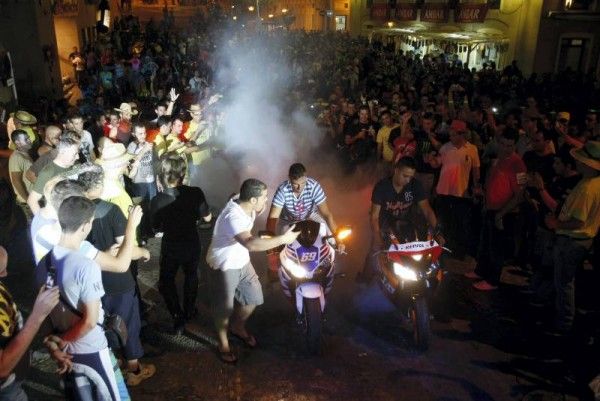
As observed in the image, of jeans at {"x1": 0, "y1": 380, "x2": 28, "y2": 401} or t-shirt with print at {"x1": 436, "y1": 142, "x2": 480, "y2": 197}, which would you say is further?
t-shirt with print at {"x1": 436, "y1": 142, "x2": 480, "y2": 197}

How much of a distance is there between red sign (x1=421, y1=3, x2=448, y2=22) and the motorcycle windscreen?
2670cm

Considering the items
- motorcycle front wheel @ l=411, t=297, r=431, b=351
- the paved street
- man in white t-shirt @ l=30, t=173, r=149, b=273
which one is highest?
man in white t-shirt @ l=30, t=173, r=149, b=273

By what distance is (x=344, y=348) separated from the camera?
16.9ft

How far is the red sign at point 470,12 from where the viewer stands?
82.6 feet

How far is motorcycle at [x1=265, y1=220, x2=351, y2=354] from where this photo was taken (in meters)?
4.78

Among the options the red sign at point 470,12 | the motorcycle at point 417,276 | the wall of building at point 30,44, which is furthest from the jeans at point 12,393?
the red sign at point 470,12

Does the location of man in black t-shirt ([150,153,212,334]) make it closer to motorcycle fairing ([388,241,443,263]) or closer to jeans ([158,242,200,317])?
jeans ([158,242,200,317])

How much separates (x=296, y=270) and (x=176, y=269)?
4.42 feet

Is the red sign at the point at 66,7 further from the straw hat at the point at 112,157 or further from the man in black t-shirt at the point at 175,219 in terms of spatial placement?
the man in black t-shirt at the point at 175,219

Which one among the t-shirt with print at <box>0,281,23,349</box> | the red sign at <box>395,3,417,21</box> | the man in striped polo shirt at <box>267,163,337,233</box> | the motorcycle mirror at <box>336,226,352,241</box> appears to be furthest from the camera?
the red sign at <box>395,3,417,21</box>

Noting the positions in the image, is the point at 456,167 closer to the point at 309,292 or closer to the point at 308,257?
the point at 308,257

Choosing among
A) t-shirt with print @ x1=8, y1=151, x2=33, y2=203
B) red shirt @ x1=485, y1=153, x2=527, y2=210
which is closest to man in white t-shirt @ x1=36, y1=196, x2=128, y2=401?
t-shirt with print @ x1=8, y1=151, x2=33, y2=203

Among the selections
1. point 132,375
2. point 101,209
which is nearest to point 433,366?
point 132,375

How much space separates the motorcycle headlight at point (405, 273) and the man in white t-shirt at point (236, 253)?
4.47 ft
